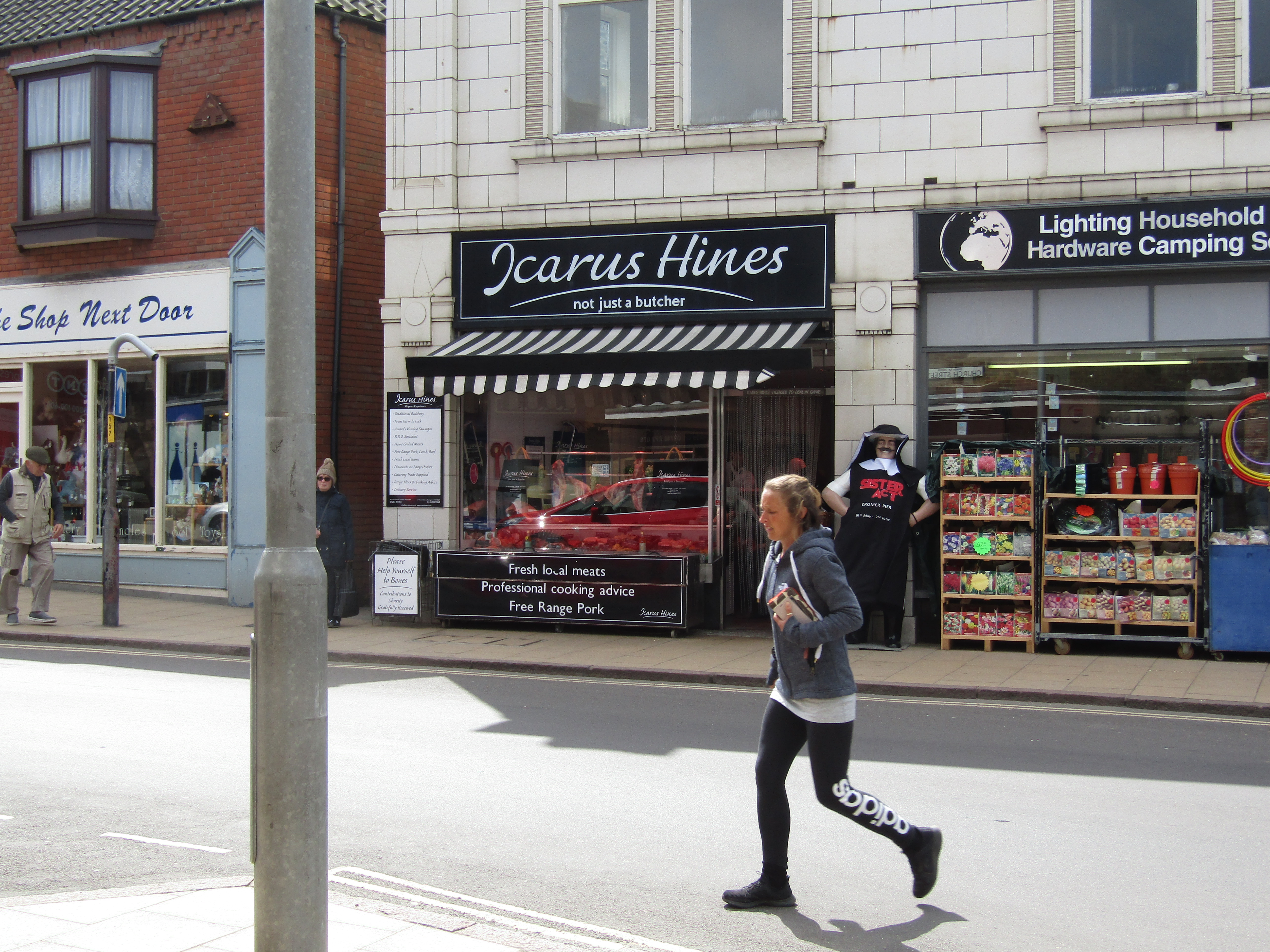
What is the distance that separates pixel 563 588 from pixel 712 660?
2.36 meters

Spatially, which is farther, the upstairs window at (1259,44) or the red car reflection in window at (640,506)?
the red car reflection in window at (640,506)

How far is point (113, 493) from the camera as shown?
13461 mm

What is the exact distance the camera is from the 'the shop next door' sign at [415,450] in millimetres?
13891

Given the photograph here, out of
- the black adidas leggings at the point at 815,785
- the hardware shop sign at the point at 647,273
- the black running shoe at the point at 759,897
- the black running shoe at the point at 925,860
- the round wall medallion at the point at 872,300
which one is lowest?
the black running shoe at the point at 759,897

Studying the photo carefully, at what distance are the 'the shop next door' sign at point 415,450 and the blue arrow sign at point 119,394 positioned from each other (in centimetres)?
290

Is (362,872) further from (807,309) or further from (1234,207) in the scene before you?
(1234,207)

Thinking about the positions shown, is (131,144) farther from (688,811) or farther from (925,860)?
(925,860)

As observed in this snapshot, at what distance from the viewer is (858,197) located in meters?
12.7

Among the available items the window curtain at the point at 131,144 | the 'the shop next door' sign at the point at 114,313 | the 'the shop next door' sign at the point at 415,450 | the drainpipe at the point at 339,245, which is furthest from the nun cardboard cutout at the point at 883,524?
the window curtain at the point at 131,144

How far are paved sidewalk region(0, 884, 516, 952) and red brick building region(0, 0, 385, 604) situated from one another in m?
10.6

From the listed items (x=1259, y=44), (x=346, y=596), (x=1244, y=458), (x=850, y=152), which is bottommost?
(x=346, y=596)

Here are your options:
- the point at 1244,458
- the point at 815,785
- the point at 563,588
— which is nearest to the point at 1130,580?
the point at 1244,458

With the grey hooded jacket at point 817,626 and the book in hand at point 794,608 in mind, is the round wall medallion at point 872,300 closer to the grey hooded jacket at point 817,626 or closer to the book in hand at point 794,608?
the grey hooded jacket at point 817,626

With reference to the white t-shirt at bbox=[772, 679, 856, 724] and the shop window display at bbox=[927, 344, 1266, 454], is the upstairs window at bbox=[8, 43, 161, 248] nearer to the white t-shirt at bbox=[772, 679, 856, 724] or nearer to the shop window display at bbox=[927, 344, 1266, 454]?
the shop window display at bbox=[927, 344, 1266, 454]
